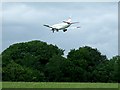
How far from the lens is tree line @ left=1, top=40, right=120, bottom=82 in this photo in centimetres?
9387

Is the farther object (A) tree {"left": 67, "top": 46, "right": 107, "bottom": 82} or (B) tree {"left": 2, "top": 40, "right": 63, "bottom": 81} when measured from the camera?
(B) tree {"left": 2, "top": 40, "right": 63, "bottom": 81}

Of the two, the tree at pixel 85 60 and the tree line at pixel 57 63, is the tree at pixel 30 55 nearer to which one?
the tree line at pixel 57 63

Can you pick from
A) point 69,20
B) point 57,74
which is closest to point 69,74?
point 57,74

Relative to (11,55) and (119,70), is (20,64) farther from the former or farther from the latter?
(119,70)

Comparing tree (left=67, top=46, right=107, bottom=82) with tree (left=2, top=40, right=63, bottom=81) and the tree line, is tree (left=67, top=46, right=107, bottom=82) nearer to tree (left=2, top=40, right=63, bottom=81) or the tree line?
the tree line

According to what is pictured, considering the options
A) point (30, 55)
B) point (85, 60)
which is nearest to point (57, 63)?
point (85, 60)

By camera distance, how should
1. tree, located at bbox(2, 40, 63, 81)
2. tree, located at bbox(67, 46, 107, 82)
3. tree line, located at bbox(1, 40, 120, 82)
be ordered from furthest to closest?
1. tree, located at bbox(2, 40, 63, 81)
2. tree, located at bbox(67, 46, 107, 82)
3. tree line, located at bbox(1, 40, 120, 82)

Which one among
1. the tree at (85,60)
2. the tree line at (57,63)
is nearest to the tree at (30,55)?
the tree line at (57,63)

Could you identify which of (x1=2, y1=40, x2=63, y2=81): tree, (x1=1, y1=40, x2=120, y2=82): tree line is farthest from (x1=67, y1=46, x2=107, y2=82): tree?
(x1=2, y1=40, x2=63, y2=81): tree

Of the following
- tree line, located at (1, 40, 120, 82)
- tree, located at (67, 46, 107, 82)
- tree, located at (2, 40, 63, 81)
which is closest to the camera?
tree line, located at (1, 40, 120, 82)

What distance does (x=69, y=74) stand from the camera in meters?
95.0

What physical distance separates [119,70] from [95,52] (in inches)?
458

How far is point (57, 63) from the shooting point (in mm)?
98812

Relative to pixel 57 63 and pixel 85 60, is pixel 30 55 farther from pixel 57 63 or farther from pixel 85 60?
pixel 85 60
